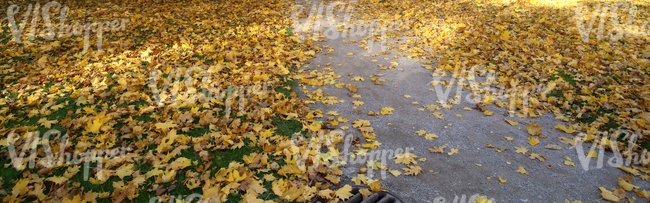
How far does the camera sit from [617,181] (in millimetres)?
3238

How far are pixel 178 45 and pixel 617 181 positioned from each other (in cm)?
707

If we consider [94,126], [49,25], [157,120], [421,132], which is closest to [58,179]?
[94,126]

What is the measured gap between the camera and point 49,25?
7.77 meters

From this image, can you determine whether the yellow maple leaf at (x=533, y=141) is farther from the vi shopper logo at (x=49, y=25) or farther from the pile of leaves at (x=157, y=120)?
the vi shopper logo at (x=49, y=25)

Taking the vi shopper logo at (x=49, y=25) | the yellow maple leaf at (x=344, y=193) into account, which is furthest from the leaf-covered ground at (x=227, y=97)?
the vi shopper logo at (x=49, y=25)

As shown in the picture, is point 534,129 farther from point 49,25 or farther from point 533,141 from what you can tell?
point 49,25

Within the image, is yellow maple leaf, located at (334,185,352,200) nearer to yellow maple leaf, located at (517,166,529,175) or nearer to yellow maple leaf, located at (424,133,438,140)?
yellow maple leaf, located at (424,133,438,140)

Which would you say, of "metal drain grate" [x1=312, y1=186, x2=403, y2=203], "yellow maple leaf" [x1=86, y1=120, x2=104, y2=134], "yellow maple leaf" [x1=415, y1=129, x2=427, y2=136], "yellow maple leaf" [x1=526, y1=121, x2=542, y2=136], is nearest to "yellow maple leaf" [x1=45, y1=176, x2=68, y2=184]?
"yellow maple leaf" [x1=86, y1=120, x2=104, y2=134]

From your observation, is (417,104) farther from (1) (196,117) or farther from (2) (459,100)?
(1) (196,117)

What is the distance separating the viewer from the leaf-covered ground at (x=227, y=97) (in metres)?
3.05

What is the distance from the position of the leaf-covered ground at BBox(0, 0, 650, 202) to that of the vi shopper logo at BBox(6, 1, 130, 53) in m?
0.13

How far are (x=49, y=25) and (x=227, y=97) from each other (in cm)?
625

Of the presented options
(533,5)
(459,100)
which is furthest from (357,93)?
(533,5)

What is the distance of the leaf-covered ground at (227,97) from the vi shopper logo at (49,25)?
0.13 m
